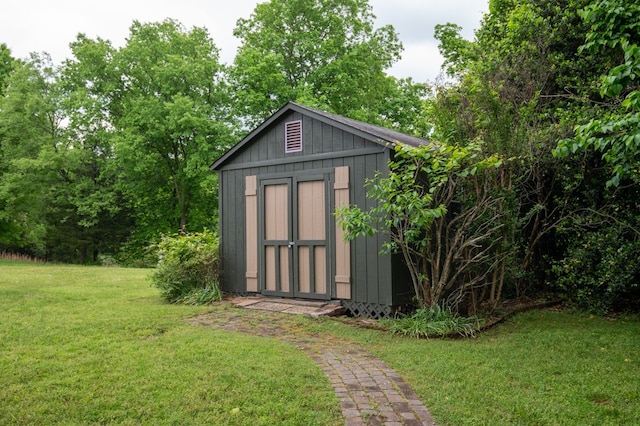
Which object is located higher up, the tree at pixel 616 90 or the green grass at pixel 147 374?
the tree at pixel 616 90

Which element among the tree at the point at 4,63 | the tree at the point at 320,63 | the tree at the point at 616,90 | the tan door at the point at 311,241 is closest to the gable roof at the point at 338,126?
the tan door at the point at 311,241

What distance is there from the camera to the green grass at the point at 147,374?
10.9 ft

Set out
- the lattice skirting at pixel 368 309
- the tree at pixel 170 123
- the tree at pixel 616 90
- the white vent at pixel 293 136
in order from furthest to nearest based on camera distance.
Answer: the tree at pixel 170 123 < the white vent at pixel 293 136 < the lattice skirting at pixel 368 309 < the tree at pixel 616 90

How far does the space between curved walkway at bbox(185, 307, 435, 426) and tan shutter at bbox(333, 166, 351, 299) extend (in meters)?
1.11

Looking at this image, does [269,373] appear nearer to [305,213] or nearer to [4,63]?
[305,213]

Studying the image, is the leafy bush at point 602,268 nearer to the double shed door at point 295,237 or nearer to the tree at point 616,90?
the tree at point 616,90

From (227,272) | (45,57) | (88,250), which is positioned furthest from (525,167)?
(45,57)

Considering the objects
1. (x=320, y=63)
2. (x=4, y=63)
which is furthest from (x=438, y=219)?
(x=4, y=63)

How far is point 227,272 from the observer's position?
8828 mm

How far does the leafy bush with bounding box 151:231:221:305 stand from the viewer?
8.41 m

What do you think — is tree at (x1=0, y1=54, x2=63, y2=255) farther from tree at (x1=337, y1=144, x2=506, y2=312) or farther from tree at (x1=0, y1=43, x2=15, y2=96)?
tree at (x1=337, y1=144, x2=506, y2=312)

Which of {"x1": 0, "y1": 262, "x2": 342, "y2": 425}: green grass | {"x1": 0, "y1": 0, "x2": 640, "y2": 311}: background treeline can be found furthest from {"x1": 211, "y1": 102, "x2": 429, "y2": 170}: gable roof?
{"x1": 0, "y1": 0, "x2": 640, "y2": 311}: background treeline

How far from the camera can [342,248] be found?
7270mm

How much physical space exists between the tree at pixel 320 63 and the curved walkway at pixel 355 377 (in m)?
12.4
